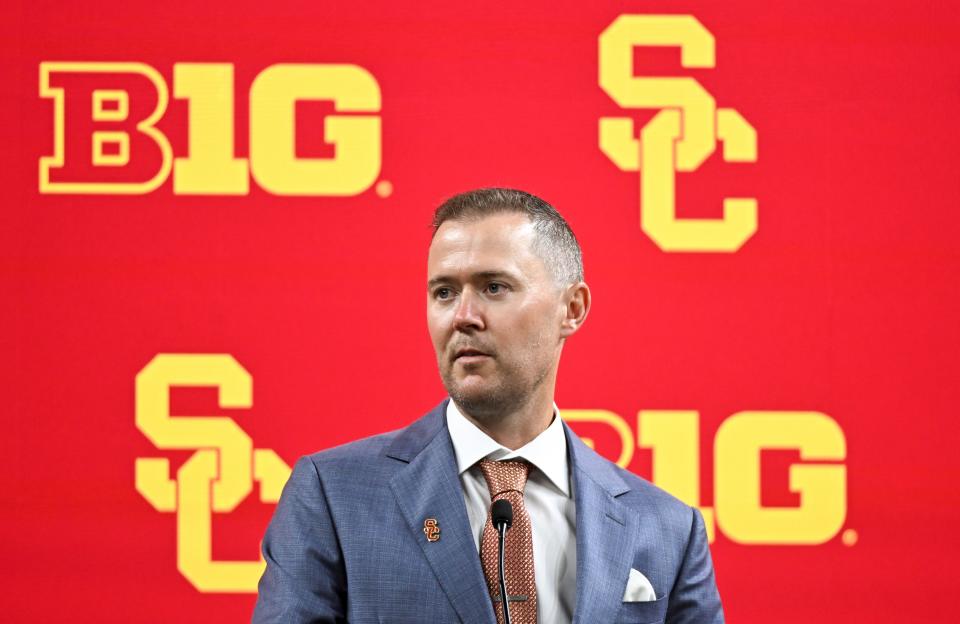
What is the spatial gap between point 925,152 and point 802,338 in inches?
24.4

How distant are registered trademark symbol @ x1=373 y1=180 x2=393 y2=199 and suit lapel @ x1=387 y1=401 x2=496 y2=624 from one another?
109cm

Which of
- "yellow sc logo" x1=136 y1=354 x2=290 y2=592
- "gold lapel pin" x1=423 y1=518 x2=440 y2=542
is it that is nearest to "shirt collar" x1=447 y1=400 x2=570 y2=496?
"gold lapel pin" x1=423 y1=518 x2=440 y2=542

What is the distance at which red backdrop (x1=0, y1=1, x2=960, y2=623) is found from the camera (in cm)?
290

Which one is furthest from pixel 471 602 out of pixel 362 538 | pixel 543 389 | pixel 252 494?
pixel 252 494

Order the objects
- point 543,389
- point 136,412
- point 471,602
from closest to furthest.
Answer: point 471,602, point 543,389, point 136,412

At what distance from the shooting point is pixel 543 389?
2051mm

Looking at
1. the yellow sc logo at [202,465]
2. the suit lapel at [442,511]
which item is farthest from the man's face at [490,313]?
the yellow sc logo at [202,465]

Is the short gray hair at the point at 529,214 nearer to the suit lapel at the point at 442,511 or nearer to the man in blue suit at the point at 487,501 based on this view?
the man in blue suit at the point at 487,501

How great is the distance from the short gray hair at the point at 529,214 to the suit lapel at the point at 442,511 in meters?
0.37

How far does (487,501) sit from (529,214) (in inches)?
21.2

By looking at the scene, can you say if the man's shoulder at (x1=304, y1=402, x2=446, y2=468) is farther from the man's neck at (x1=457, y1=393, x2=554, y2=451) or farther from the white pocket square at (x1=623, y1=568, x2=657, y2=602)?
the white pocket square at (x1=623, y1=568, x2=657, y2=602)

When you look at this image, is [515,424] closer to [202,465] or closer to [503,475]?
[503,475]

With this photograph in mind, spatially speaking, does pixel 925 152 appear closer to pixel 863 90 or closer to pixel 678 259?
pixel 863 90

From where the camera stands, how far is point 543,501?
2.00m
